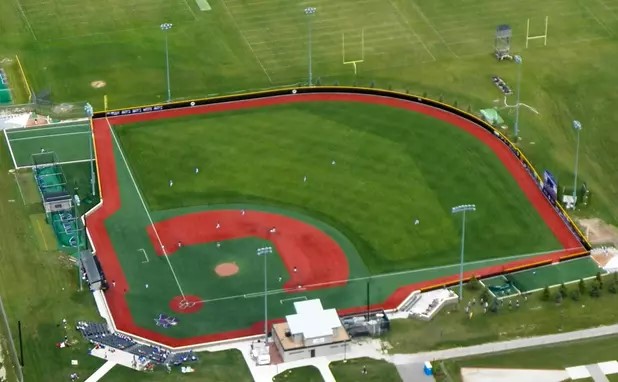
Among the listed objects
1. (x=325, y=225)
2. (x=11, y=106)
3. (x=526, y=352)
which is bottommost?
(x=526, y=352)

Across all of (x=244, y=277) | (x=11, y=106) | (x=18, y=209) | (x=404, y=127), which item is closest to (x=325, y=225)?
(x=244, y=277)

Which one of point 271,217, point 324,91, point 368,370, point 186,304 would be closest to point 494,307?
point 368,370

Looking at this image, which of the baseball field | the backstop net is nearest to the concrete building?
the baseball field

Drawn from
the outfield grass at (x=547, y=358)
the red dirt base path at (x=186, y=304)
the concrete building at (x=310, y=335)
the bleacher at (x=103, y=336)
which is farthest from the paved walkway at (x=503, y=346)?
the bleacher at (x=103, y=336)

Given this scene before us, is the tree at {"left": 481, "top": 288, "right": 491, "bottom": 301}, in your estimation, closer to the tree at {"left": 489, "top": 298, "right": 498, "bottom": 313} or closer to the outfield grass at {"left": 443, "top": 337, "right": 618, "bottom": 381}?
the tree at {"left": 489, "top": 298, "right": 498, "bottom": 313}

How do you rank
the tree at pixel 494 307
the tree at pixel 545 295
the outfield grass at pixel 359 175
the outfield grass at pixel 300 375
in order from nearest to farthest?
the outfield grass at pixel 300 375 < the tree at pixel 494 307 < the tree at pixel 545 295 < the outfield grass at pixel 359 175

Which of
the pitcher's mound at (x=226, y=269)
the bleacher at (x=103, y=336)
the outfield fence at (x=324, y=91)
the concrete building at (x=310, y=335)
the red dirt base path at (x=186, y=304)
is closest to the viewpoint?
the concrete building at (x=310, y=335)

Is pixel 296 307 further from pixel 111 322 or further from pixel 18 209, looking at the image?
pixel 18 209

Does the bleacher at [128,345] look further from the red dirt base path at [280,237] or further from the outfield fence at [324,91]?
the outfield fence at [324,91]
